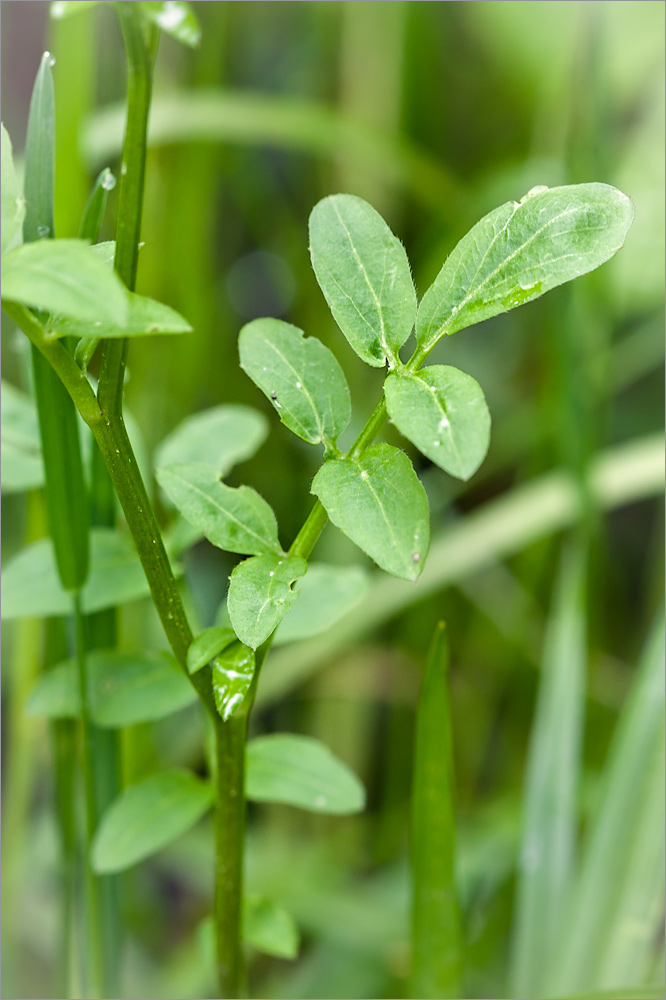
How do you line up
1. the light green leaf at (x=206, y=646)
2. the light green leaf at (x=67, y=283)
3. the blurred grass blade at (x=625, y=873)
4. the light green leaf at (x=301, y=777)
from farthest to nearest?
the blurred grass blade at (x=625, y=873)
the light green leaf at (x=301, y=777)
the light green leaf at (x=206, y=646)
the light green leaf at (x=67, y=283)

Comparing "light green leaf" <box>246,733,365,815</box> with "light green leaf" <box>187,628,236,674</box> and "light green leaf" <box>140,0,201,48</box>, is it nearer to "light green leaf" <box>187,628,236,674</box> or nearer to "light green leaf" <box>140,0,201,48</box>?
"light green leaf" <box>187,628,236,674</box>

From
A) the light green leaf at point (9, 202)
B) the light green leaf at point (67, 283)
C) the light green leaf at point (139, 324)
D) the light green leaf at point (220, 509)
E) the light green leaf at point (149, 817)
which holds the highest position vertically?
the light green leaf at point (9, 202)

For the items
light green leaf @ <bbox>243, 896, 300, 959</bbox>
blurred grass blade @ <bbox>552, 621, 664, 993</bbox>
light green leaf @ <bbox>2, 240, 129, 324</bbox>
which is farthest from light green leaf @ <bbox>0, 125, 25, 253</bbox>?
blurred grass blade @ <bbox>552, 621, 664, 993</bbox>

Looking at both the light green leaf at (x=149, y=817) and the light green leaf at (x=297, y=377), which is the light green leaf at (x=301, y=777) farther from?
the light green leaf at (x=297, y=377)

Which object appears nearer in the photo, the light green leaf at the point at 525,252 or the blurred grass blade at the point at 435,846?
the light green leaf at the point at 525,252

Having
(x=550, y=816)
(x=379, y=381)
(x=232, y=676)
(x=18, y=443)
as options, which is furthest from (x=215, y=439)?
(x=379, y=381)

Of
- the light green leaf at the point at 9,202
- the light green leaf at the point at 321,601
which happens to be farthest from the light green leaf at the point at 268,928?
the light green leaf at the point at 9,202

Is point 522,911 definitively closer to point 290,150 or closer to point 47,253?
point 47,253
